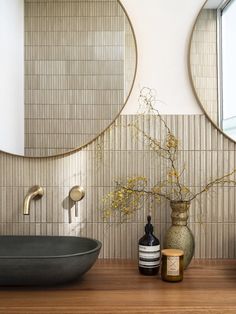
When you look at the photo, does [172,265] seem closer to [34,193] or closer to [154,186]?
[154,186]

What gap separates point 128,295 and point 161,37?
104 centimetres

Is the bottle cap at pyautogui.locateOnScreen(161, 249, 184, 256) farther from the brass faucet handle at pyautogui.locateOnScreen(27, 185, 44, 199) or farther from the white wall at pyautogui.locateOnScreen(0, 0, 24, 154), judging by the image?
the white wall at pyautogui.locateOnScreen(0, 0, 24, 154)

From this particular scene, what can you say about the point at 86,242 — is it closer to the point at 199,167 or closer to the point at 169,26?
the point at 199,167

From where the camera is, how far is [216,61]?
5.64ft

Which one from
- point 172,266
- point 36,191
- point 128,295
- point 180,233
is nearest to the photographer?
point 128,295

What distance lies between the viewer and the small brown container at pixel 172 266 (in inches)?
55.5

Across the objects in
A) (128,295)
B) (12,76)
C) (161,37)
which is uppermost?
(161,37)

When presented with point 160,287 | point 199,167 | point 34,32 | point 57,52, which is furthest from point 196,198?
point 34,32

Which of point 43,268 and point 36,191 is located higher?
point 36,191

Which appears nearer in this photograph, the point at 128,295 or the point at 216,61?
the point at 128,295

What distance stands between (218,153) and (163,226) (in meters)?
0.39

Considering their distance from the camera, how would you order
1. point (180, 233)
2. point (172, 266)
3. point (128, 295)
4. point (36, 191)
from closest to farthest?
point (128, 295)
point (172, 266)
point (180, 233)
point (36, 191)

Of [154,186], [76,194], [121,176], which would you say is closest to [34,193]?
[76,194]

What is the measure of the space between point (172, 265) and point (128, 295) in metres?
0.21
